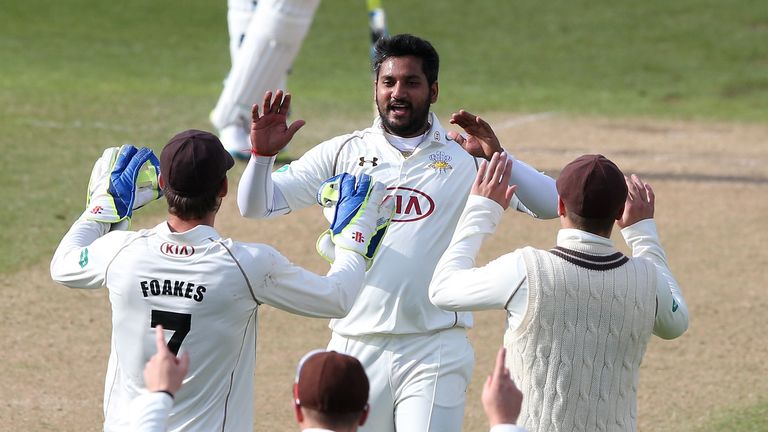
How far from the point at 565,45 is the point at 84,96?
9645mm

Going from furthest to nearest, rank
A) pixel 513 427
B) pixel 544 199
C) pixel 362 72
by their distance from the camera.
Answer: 1. pixel 362 72
2. pixel 544 199
3. pixel 513 427

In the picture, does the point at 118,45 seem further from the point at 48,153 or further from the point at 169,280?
the point at 169,280

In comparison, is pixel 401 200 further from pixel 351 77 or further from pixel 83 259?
pixel 351 77

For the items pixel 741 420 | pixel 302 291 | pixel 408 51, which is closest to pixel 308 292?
pixel 302 291

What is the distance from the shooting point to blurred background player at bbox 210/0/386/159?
12.8 metres

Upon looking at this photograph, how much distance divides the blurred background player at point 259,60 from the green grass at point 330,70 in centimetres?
92

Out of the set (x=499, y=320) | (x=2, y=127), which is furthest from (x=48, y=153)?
(x=499, y=320)

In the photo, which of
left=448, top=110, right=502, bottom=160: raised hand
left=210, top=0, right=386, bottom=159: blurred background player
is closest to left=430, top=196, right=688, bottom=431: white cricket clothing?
left=448, top=110, right=502, bottom=160: raised hand

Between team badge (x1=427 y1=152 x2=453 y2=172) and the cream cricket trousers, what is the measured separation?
720 millimetres

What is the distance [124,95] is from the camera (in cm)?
1666

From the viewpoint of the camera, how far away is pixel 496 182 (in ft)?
15.5

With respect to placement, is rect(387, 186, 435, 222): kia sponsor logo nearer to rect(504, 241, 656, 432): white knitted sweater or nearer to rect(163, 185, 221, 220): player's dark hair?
rect(504, 241, 656, 432): white knitted sweater

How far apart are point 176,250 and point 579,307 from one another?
1.40 meters

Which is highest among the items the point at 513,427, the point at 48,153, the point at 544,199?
the point at 48,153
